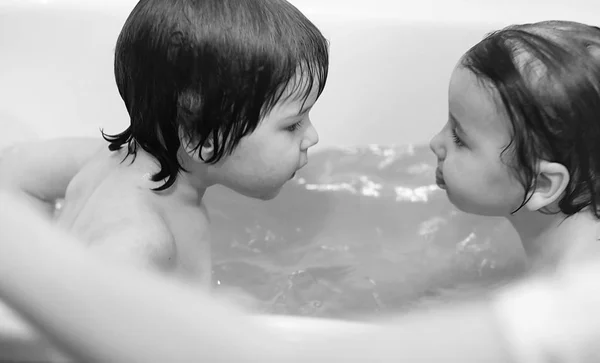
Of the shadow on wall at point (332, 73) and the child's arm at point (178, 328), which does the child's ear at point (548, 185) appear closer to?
the child's arm at point (178, 328)

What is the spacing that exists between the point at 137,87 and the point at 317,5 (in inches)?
26.9

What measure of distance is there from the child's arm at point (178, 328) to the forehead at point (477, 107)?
0.42m

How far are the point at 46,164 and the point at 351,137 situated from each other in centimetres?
65

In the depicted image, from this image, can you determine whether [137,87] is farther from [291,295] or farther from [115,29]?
[115,29]

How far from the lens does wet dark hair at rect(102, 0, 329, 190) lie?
2.64ft

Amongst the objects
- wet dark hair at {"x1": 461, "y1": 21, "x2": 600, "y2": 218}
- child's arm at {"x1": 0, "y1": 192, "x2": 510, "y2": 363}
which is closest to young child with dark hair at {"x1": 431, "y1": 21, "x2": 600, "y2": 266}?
wet dark hair at {"x1": 461, "y1": 21, "x2": 600, "y2": 218}

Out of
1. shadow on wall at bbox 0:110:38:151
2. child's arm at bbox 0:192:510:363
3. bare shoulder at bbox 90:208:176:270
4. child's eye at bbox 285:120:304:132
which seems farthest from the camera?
shadow on wall at bbox 0:110:38:151

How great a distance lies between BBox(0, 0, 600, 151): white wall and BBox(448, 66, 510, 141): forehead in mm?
553

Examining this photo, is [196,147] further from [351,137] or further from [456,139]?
[351,137]

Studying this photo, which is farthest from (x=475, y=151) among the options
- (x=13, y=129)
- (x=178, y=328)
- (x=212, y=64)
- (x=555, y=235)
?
(x=13, y=129)

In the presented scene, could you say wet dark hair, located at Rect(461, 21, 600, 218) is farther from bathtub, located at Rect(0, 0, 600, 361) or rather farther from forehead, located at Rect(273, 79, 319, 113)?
bathtub, located at Rect(0, 0, 600, 361)

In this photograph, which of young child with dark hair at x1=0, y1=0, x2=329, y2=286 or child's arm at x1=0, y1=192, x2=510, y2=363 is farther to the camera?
young child with dark hair at x1=0, y1=0, x2=329, y2=286

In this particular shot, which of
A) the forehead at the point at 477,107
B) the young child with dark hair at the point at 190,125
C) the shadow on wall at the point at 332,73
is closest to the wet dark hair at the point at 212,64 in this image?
the young child with dark hair at the point at 190,125

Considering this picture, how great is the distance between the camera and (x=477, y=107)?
86 cm
